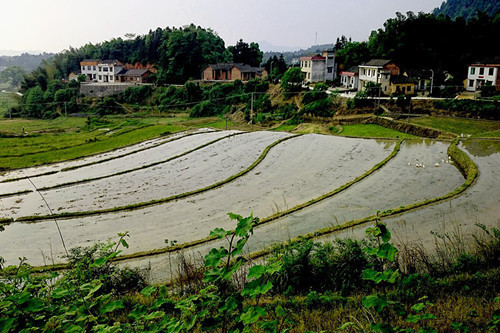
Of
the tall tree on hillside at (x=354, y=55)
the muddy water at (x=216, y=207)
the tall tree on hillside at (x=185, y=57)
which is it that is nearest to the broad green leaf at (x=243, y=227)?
the muddy water at (x=216, y=207)

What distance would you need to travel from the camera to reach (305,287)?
769 centimetres

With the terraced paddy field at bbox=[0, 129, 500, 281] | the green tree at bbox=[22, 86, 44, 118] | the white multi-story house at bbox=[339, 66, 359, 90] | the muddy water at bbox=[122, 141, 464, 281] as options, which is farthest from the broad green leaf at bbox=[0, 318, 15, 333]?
the green tree at bbox=[22, 86, 44, 118]

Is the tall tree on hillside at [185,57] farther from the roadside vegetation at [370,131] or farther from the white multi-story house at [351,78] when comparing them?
the roadside vegetation at [370,131]

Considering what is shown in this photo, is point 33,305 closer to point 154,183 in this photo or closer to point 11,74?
point 154,183

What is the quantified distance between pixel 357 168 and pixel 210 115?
31618mm

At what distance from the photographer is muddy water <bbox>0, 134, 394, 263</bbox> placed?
498 inches

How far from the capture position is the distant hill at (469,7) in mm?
87875

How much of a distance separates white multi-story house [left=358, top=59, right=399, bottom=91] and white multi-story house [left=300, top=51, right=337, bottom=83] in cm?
726

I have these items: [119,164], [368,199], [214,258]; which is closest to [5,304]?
[214,258]

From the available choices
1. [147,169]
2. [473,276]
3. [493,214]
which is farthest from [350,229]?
[147,169]

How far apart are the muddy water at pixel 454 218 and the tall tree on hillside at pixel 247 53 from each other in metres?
58.5

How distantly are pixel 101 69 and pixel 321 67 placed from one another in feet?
138

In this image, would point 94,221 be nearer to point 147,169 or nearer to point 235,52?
point 147,169

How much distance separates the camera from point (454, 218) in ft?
40.3
